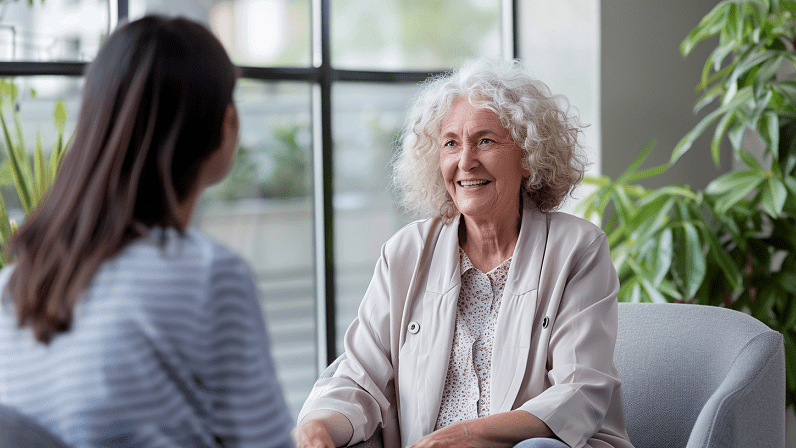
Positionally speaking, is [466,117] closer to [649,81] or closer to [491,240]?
[491,240]

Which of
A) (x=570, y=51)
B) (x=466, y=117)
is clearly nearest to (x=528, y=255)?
(x=466, y=117)

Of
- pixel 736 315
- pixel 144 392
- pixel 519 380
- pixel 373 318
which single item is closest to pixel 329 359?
pixel 373 318

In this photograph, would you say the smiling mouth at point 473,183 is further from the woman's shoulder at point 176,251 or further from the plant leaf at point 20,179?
the plant leaf at point 20,179

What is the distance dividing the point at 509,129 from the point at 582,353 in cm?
56

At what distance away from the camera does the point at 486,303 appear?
1.66m

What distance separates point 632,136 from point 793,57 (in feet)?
2.84

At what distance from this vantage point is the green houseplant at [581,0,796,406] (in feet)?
7.16

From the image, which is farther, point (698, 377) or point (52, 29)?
point (52, 29)

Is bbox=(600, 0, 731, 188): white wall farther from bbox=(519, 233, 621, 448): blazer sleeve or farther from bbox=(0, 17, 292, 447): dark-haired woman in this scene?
bbox=(0, 17, 292, 447): dark-haired woman

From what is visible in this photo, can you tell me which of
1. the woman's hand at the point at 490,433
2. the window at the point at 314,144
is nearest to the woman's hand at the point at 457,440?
the woman's hand at the point at 490,433

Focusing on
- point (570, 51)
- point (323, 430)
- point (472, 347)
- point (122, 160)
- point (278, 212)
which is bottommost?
point (323, 430)

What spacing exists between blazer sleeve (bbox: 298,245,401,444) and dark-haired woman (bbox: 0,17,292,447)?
2.38 feet

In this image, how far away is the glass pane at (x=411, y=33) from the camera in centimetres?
291

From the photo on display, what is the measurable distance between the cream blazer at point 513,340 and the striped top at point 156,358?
0.77 meters
